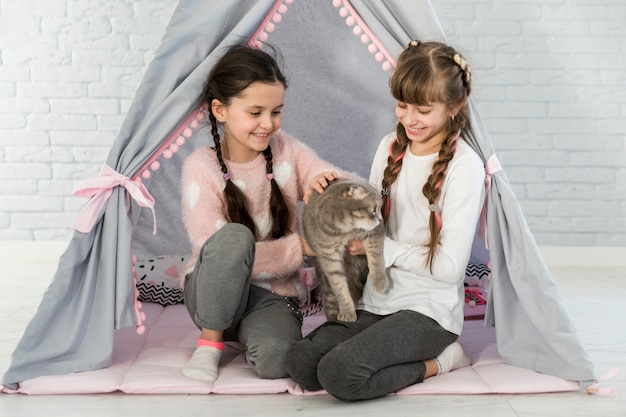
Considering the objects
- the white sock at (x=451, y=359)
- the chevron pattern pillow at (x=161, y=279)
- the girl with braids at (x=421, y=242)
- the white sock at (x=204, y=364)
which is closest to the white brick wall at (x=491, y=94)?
the chevron pattern pillow at (x=161, y=279)

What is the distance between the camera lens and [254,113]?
200cm

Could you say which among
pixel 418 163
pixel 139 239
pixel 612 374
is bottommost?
pixel 612 374

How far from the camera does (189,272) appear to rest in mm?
2086

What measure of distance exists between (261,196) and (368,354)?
570 mm

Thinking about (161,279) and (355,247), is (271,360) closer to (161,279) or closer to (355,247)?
(355,247)

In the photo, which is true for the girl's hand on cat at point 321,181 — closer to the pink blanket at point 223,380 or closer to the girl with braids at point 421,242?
the girl with braids at point 421,242

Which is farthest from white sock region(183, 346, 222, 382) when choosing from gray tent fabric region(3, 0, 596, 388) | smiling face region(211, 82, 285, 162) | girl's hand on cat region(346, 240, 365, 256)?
smiling face region(211, 82, 285, 162)

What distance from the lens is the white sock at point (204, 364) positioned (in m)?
1.88

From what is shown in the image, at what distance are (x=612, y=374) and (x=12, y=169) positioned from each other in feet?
8.57

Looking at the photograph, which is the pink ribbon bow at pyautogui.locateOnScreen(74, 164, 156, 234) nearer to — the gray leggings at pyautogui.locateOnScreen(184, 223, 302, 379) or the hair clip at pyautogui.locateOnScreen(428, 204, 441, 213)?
the gray leggings at pyautogui.locateOnScreen(184, 223, 302, 379)

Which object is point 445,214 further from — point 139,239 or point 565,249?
point 565,249

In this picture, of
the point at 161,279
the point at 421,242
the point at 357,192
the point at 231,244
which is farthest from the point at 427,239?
the point at 161,279

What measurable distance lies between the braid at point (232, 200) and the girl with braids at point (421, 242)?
0.32 meters

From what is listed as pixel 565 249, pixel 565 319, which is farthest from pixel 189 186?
pixel 565 249
